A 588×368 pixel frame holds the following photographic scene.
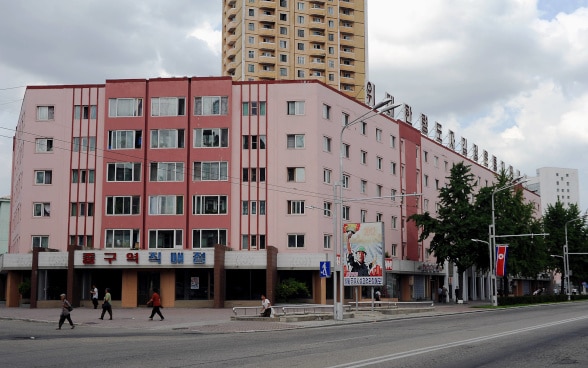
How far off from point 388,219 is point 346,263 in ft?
97.2

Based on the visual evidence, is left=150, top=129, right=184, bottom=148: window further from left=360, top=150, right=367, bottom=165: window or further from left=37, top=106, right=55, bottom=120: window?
left=360, top=150, right=367, bottom=165: window

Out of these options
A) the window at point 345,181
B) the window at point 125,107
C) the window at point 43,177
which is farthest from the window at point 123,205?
the window at point 345,181

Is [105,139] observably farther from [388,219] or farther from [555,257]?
[555,257]

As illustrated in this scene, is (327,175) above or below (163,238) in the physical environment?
above

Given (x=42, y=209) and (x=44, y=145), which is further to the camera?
(x=44, y=145)

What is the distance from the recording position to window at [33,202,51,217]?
6031 cm

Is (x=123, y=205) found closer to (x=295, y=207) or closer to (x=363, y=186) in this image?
(x=295, y=207)

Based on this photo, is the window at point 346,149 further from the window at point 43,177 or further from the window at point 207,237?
the window at point 43,177

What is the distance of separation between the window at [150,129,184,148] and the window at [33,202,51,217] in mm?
10400

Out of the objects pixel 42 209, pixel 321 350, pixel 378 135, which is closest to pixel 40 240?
pixel 42 209

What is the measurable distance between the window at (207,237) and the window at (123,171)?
7.18 meters

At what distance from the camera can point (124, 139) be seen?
2381 inches

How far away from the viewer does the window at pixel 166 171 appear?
59.7 meters

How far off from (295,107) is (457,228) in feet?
68.1
